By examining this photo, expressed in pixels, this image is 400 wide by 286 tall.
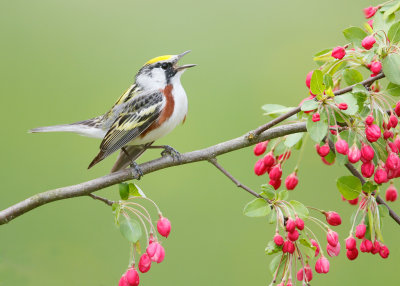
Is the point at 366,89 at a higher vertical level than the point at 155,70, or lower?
higher

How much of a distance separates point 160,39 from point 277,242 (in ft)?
18.1

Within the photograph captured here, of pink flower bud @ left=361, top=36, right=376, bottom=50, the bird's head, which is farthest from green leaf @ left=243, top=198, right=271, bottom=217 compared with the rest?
the bird's head

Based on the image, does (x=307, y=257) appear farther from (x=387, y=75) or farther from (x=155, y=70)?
(x=155, y=70)

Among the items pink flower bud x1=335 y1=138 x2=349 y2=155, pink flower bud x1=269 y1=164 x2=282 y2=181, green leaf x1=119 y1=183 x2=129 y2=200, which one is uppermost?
pink flower bud x1=335 y1=138 x2=349 y2=155

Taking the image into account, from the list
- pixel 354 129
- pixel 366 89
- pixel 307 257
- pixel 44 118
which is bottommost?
pixel 44 118

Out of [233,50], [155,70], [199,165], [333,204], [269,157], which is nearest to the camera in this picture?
[269,157]

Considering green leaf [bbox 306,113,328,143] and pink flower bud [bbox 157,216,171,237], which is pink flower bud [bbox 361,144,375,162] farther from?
pink flower bud [bbox 157,216,171,237]

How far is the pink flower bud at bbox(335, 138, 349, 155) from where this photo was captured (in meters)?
2.16

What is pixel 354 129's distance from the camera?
2.28 meters

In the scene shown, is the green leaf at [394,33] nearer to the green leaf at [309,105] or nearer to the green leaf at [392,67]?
the green leaf at [392,67]

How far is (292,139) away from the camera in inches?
99.4

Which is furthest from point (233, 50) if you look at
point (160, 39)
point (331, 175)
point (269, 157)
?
point (269, 157)

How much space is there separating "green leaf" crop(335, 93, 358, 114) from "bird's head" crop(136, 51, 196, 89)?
4.87 feet

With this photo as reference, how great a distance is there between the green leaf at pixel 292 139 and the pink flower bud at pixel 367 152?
0.33 meters
